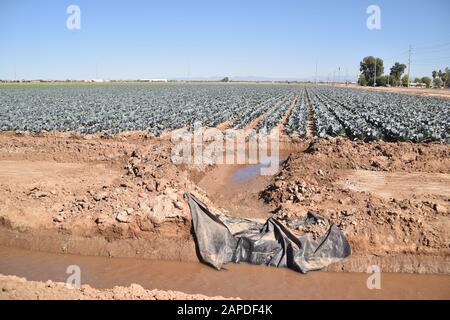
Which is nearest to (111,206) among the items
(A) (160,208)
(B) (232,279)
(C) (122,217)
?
(C) (122,217)

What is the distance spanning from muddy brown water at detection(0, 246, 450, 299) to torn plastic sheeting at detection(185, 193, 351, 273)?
157 mm

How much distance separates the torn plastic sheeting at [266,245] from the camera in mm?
6859

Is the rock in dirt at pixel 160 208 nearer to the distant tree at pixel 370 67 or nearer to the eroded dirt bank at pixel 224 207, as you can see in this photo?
the eroded dirt bank at pixel 224 207

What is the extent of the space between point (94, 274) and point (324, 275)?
4.05 m

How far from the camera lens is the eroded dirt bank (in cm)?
729

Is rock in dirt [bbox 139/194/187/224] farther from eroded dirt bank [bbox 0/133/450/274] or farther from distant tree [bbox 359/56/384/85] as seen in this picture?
distant tree [bbox 359/56/384/85]

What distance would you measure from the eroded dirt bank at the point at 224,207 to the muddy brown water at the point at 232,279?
0.29 m

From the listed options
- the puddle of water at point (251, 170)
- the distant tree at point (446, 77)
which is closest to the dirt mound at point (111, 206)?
the puddle of water at point (251, 170)

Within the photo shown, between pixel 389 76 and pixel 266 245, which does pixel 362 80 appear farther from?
pixel 266 245

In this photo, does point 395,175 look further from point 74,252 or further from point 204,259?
point 74,252

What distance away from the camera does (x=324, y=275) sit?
6.80 metres

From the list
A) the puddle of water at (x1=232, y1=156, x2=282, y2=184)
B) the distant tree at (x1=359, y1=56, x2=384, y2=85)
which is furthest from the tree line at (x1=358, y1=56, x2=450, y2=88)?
the puddle of water at (x1=232, y1=156, x2=282, y2=184)

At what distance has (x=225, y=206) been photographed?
9.66 m
